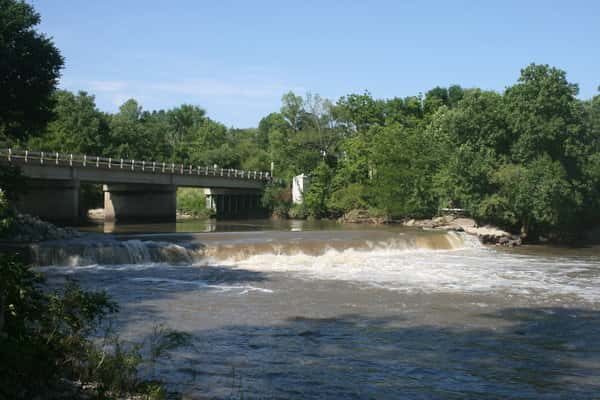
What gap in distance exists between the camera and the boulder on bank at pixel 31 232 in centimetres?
2844

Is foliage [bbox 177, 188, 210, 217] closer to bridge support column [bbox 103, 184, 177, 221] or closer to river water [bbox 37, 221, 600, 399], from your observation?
bridge support column [bbox 103, 184, 177, 221]

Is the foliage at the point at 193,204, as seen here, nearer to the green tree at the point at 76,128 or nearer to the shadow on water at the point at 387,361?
the green tree at the point at 76,128

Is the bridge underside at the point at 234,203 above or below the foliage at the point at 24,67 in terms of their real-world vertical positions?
below

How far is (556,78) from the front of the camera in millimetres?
40719

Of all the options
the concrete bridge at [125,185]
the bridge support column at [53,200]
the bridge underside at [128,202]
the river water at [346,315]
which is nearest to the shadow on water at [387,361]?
the river water at [346,315]

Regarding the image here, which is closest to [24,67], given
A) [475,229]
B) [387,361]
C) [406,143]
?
[387,361]

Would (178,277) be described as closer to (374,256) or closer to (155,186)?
(374,256)

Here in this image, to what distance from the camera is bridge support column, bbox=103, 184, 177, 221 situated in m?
63.2

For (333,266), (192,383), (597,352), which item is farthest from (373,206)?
(192,383)

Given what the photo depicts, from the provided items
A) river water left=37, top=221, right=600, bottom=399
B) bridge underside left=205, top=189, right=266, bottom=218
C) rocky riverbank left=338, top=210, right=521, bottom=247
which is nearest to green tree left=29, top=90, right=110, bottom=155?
bridge underside left=205, top=189, right=266, bottom=218

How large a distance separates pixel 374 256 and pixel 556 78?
19062 millimetres

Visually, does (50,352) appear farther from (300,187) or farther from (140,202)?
(300,187)

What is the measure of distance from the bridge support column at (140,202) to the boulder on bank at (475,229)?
86.9 ft

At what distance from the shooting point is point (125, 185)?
209ft
